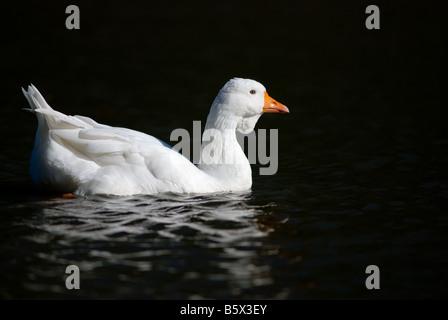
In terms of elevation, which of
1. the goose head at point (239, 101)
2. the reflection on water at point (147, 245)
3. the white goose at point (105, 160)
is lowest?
the reflection on water at point (147, 245)

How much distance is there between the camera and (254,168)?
11266 mm

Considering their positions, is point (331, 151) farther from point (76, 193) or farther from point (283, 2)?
point (283, 2)

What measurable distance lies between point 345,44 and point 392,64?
284 cm

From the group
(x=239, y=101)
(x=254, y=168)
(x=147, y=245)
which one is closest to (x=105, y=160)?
(x=147, y=245)

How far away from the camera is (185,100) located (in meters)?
15.9

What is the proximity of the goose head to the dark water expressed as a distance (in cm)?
116

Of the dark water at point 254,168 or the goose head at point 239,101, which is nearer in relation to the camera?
the dark water at point 254,168

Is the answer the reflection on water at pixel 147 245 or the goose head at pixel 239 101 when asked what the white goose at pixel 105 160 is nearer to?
the goose head at pixel 239 101

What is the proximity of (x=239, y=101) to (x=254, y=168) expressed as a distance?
2.21m

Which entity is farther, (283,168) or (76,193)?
(283,168)

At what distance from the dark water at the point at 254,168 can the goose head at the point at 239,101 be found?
116cm

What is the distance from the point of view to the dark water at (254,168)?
6.55 meters

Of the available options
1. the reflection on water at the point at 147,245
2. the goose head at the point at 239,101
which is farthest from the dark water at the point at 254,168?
the goose head at the point at 239,101
